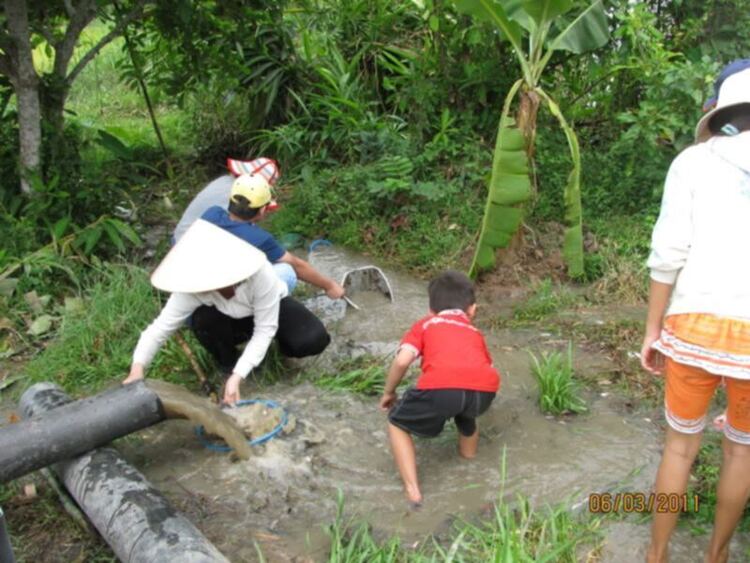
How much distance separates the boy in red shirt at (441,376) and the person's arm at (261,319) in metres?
0.68

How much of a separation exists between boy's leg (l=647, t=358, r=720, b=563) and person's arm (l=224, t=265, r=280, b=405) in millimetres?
1840

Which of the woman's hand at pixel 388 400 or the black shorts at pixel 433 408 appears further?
the woman's hand at pixel 388 400

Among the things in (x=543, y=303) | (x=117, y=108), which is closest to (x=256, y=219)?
(x=543, y=303)

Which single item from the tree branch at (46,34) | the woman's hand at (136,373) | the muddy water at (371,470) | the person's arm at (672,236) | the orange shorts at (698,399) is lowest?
the muddy water at (371,470)

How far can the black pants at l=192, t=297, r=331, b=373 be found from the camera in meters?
4.02

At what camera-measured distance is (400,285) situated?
5547 millimetres

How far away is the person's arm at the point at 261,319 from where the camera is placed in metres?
3.57

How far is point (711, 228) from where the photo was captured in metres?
2.38

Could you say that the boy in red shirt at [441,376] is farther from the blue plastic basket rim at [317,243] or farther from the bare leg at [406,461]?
the blue plastic basket rim at [317,243]

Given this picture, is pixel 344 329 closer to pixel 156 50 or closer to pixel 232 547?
pixel 232 547

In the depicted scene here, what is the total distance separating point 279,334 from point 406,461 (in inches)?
49.1

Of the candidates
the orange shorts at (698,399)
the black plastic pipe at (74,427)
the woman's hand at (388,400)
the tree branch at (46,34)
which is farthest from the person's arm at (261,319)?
the tree branch at (46,34)

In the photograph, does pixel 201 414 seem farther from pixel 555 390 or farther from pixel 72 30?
pixel 72 30
